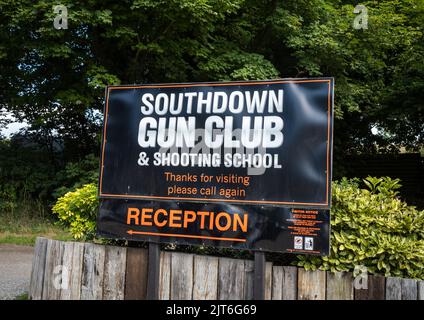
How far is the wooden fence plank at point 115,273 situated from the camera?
168 inches

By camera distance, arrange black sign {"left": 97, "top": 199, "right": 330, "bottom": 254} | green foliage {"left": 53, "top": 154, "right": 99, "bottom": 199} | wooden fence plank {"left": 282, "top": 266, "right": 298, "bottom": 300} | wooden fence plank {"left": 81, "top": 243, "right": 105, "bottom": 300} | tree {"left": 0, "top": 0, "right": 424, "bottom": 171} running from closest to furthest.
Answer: black sign {"left": 97, "top": 199, "right": 330, "bottom": 254} < wooden fence plank {"left": 282, "top": 266, "right": 298, "bottom": 300} < wooden fence plank {"left": 81, "top": 243, "right": 105, "bottom": 300} < tree {"left": 0, "top": 0, "right": 424, "bottom": 171} < green foliage {"left": 53, "top": 154, "right": 99, "bottom": 199}

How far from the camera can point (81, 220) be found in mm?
4777

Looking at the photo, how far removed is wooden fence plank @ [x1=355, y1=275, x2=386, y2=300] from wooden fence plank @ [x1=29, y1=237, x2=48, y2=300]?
3135mm

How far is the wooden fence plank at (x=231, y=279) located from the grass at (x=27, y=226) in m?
6.29

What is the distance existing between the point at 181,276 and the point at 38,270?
162 centimetres

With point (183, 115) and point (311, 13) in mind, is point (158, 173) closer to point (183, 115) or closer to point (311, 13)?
point (183, 115)

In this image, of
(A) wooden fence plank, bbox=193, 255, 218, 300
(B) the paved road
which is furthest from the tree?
(A) wooden fence plank, bbox=193, 255, 218, 300

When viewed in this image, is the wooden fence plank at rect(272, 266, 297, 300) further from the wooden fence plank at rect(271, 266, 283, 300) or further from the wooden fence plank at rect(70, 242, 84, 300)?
the wooden fence plank at rect(70, 242, 84, 300)

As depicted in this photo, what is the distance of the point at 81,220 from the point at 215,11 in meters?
8.80

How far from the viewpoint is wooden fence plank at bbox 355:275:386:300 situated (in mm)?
3572

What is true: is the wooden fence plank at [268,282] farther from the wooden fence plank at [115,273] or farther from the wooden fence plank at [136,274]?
the wooden fence plank at [115,273]

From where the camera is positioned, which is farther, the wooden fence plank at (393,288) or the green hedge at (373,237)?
the green hedge at (373,237)

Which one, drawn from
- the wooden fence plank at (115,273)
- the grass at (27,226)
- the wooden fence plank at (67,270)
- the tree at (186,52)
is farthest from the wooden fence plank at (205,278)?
the tree at (186,52)
